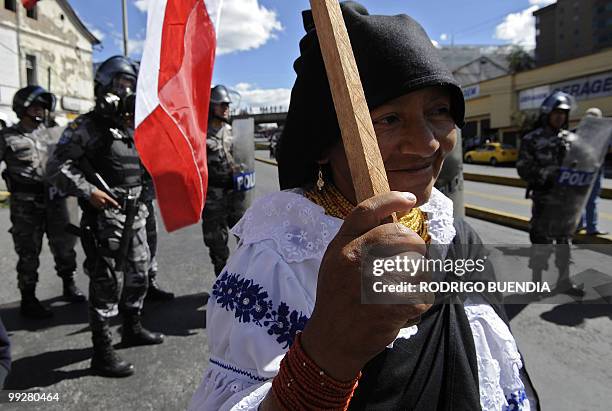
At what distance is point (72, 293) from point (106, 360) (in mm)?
1849

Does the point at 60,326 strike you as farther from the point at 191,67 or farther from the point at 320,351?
the point at 320,351

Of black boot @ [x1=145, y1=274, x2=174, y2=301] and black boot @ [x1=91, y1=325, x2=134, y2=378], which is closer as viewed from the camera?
black boot @ [x1=91, y1=325, x2=134, y2=378]

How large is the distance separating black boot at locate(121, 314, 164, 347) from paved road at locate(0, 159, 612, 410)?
8cm

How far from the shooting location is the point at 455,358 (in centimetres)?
107

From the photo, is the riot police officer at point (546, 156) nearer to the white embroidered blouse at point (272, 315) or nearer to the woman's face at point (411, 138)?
the white embroidered blouse at point (272, 315)

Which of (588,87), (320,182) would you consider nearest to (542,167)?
(588,87)

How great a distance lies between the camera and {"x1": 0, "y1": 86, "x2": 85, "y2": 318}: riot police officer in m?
4.51

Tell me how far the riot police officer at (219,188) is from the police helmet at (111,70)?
117 cm

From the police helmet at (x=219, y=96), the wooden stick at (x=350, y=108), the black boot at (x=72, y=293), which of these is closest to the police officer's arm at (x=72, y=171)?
the police helmet at (x=219, y=96)

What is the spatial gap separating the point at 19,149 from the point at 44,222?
779mm

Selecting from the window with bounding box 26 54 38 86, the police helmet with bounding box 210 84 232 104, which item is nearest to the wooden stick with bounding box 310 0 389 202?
the police helmet with bounding box 210 84 232 104

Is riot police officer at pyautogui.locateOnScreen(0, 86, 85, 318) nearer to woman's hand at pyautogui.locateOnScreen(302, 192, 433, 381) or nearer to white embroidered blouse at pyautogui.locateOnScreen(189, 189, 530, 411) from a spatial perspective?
white embroidered blouse at pyautogui.locateOnScreen(189, 189, 530, 411)

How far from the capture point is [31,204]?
456cm

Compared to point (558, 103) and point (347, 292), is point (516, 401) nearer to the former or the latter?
point (347, 292)
